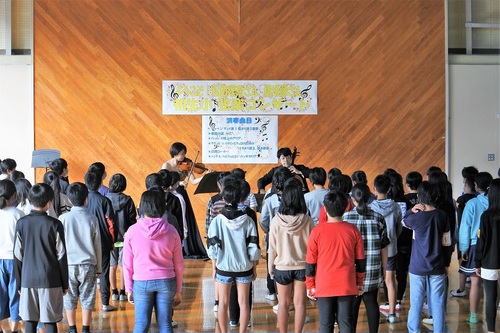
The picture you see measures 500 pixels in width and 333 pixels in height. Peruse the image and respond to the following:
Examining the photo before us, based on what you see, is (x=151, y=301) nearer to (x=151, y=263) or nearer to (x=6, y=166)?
(x=151, y=263)

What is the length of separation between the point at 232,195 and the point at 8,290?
6.10ft

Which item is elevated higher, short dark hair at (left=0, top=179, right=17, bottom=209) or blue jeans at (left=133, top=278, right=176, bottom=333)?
short dark hair at (left=0, top=179, right=17, bottom=209)

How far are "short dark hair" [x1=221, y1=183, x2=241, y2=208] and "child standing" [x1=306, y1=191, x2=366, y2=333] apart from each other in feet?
2.53

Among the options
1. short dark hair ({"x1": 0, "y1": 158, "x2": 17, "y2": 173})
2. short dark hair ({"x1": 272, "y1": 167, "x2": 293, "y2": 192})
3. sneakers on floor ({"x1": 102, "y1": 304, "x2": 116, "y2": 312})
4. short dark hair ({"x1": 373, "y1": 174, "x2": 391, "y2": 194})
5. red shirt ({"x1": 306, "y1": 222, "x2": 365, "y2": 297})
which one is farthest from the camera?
short dark hair ({"x1": 0, "y1": 158, "x2": 17, "y2": 173})

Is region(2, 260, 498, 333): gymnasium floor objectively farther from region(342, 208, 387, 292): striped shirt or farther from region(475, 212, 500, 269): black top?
region(342, 208, 387, 292): striped shirt

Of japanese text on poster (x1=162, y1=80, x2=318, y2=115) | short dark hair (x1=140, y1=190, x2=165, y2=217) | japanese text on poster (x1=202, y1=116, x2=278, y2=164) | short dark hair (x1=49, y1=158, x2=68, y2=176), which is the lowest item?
short dark hair (x1=140, y1=190, x2=165, y2=217)

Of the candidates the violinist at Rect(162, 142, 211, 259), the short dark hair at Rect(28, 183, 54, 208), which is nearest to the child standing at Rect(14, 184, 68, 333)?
the short dark hair at Rect(28, 183, 54, 208)

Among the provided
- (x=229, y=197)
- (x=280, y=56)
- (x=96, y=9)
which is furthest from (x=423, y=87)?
(x=229, y=197)

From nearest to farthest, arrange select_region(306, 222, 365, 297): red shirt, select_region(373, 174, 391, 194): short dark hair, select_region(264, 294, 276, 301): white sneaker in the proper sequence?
select_region(306, 222, 365, 297): red shirt < select_region(373, 174, 391, 194): short dark hair < select_region(264, 294, 276, 301): white sneaker

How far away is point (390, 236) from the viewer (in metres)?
5.61

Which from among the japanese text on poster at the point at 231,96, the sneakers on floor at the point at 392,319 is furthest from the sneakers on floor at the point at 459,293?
the japanese text on poster at the point at 231,96

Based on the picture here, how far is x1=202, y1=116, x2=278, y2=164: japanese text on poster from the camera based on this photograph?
1040 centimetres

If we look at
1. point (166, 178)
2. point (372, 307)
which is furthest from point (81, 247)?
point (372, 307)

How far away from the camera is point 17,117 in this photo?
10328mm
